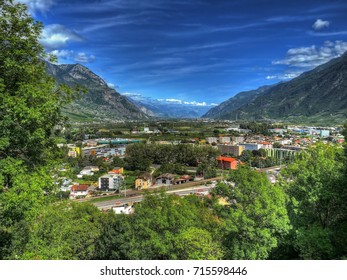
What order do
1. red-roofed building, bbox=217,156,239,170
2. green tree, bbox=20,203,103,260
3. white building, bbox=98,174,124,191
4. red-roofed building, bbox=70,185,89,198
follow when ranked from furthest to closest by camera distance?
red-roofed building, bbox=217,156,239,170, white building, bbox=98,174,124,191, red-roofed building, bbox=70,185,89,198, green tree, bbox=20,203,103,260

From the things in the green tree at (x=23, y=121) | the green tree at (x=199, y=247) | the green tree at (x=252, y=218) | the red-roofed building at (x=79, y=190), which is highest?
the green tree at (x=23, y=121)

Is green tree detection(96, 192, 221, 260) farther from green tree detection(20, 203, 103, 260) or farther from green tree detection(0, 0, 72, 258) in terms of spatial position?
green tree detection(0, 0, 72, 258)

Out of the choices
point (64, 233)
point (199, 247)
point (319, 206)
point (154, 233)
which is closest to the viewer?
point (64, 233)

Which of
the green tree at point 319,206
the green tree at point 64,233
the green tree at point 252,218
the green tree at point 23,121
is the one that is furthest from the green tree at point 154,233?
the green tree at point 23,121

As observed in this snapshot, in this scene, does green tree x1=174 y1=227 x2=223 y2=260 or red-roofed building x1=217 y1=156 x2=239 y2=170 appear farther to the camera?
red-roofed building x1=217 y1=156 x2=239 y2=170

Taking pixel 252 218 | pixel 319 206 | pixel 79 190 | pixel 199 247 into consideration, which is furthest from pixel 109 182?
pixel 252 218

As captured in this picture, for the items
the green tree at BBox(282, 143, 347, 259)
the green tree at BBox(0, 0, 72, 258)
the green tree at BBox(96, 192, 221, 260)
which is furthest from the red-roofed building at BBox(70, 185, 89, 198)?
the green tree at BBox(0, 0, 72, 258)

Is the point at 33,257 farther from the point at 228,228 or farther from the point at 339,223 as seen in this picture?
the point at 339,223

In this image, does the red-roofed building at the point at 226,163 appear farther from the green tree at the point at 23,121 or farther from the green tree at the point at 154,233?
the green tree at the point at 23,121

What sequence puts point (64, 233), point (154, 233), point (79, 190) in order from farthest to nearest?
point (79, 190) < point (154, 233) < point (64, 233)

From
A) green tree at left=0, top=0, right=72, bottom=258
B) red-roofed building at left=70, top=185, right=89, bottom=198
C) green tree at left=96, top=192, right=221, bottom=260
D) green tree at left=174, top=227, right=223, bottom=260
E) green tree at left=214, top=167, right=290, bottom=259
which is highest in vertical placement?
green tree at left=0, top=0, right=72, bottom=258

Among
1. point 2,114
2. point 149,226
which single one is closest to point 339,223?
point 149,226

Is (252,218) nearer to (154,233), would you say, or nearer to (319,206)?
(319,206)

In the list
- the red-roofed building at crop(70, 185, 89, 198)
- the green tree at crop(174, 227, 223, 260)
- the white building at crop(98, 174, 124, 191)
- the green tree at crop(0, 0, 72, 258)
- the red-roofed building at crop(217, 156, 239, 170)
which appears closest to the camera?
the green tree at crop(0, 0, 72, 258)
